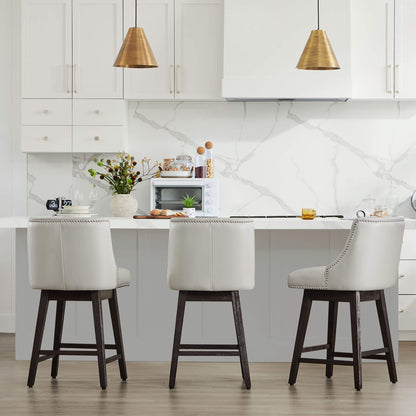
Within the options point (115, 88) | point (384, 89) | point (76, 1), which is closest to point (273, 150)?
point (384, 89)

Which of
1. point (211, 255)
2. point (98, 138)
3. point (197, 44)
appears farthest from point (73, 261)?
point (197, 44)

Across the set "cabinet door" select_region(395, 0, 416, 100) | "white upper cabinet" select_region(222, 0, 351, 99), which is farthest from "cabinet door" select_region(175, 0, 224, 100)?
"cabinet door" select_region(395, 0, 416, 100)

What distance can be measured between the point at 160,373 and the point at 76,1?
2.80 metres

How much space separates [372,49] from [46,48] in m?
2.34

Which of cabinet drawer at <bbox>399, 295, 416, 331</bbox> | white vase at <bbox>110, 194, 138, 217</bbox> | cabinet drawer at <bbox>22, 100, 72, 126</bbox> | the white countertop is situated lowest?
cabinet drawer at <bbox>399, 295, 416, 331</bbox>

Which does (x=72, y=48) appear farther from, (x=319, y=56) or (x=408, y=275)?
(x=408, y=275)

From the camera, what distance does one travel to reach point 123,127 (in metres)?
5.42

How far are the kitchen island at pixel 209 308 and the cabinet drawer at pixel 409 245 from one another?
1.01 meters

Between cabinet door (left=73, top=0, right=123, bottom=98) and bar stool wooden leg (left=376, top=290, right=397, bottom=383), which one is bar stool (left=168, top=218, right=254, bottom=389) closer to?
Result: bar stool wooden leg (left=376, top=290, right=397, bottom=383)

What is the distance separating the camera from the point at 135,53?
13.2 feet

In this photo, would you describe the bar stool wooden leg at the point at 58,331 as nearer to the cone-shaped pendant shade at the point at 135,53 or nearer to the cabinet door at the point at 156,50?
the cone-shaped pendant shade at the point at 135,53

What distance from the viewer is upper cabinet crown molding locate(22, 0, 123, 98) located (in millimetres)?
5383

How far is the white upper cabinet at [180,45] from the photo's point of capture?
17.7 ft

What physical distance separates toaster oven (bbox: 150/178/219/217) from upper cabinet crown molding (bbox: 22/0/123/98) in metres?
0.72
